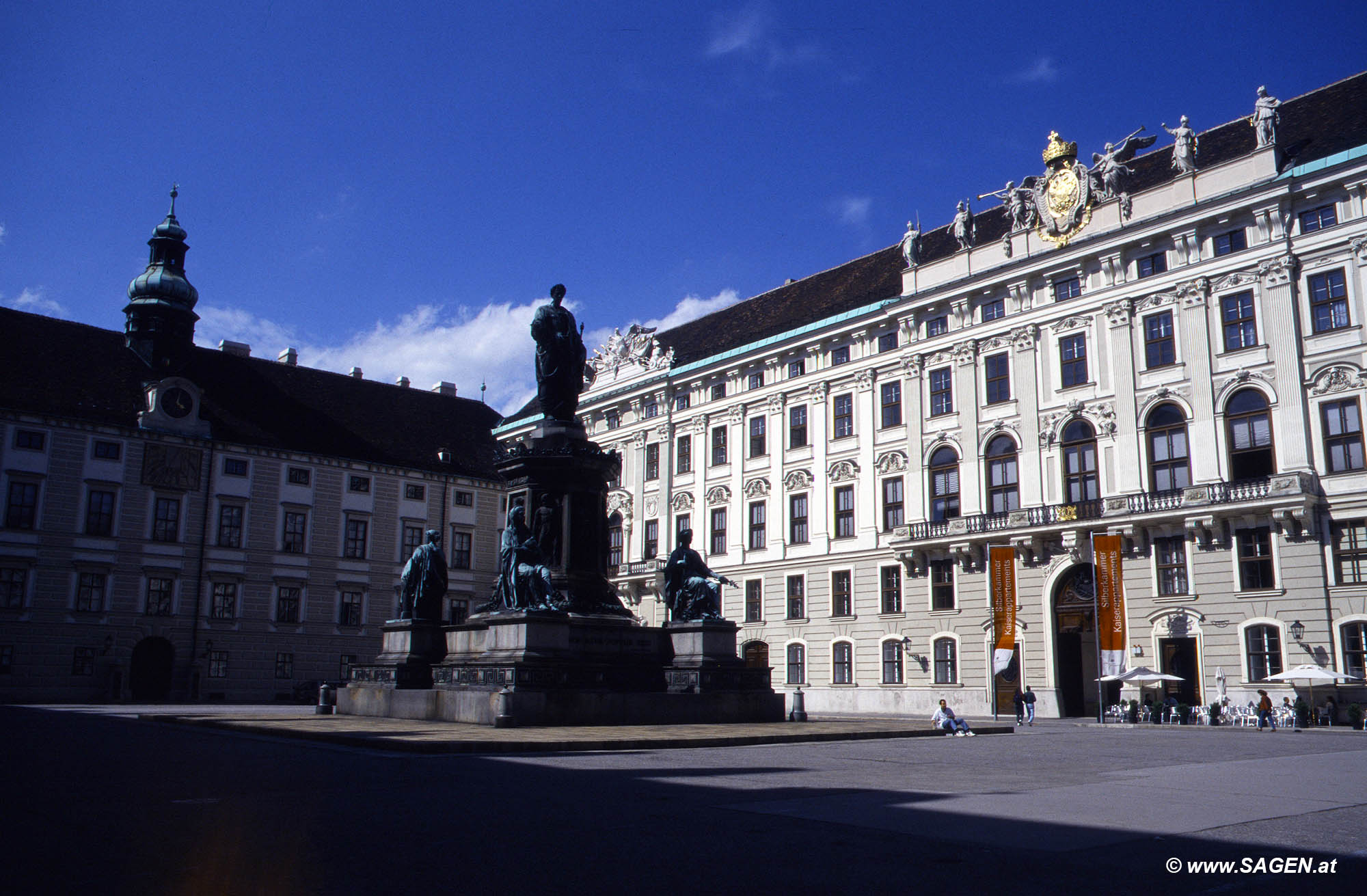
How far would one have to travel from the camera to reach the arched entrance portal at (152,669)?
49812 mm

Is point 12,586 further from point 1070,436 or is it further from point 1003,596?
point 1070,436

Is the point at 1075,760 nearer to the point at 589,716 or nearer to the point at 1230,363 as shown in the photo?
the point at 589,716

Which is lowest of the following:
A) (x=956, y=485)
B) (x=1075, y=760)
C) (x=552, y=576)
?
(x=1075, y=760)

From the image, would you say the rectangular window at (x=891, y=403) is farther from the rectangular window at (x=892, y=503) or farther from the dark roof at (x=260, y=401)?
the dark roof at (x=260, y=401)

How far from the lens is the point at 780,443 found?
5100 cm

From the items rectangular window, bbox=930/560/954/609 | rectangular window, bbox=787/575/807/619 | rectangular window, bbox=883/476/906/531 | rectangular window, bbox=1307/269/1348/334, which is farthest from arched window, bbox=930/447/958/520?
rectangular window, bbox=1307/269/1348/334

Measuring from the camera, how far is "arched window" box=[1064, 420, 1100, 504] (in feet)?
129

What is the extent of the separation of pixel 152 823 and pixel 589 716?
12962 millimetres

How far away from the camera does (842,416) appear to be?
160 feet

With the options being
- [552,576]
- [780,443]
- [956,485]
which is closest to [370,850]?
[552,576]

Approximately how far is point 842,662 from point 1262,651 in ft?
56.6

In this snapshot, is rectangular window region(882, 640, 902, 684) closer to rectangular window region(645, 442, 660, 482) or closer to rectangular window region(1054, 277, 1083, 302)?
rectangular window region(1054, 277, 1083, 302)

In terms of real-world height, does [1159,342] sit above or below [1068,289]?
below

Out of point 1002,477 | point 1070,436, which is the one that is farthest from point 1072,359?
point 1002,477
